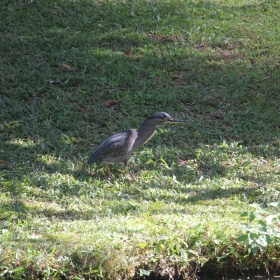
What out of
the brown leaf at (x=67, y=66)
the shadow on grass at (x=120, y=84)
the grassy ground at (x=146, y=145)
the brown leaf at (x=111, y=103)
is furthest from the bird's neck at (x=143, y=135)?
the brown leaf at (x=67, y=66)

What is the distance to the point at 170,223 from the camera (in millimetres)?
6160

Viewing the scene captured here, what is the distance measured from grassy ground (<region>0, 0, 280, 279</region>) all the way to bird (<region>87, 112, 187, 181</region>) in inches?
10.4

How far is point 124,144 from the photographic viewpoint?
8.10 meters

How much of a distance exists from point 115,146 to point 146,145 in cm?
116

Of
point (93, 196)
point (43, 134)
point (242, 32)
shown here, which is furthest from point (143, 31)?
point (93, 196)

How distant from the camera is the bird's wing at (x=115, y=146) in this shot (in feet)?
26.0

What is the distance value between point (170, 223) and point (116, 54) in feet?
18.0

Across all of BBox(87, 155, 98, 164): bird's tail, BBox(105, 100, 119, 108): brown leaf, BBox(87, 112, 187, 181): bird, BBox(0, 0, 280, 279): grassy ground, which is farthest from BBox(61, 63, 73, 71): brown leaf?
BBox(87, 155, 98, 164): bird's tail

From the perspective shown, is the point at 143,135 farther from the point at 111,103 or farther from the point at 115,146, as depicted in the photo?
the point at 111,103

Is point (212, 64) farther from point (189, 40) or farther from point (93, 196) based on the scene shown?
point (93, 196)

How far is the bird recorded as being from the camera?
7926 millimetres

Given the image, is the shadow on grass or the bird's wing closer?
the bird's wing

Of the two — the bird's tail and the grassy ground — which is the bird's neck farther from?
the bird's tail

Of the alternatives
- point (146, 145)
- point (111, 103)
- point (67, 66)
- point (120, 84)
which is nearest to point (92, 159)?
point (146, 145)
